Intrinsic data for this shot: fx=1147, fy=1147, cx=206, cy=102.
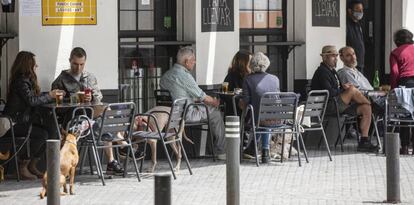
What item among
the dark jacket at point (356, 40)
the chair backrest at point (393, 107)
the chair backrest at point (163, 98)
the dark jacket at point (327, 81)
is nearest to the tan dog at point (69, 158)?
the chair backrest at point (163, 98)

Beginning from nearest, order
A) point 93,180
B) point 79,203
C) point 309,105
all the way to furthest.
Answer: point 79,203
point 93,180
point 309,105

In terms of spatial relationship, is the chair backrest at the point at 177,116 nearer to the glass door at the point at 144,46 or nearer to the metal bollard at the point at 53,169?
the glass door at the point at 144,46

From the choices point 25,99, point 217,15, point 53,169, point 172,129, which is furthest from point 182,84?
point 53,169

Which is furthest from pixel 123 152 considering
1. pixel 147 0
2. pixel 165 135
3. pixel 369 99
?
pixel 369 99

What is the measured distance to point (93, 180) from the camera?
43.8ft

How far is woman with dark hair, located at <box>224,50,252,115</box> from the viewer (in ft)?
50.4

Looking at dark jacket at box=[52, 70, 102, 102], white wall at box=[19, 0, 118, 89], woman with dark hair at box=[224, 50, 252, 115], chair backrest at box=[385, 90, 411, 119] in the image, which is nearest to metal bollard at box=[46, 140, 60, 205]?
dark jacket at box=[52, 70, 102, 102]

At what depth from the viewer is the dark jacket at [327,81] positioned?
16266 millimetres

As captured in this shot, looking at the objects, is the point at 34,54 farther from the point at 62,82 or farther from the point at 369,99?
the point at 369,99

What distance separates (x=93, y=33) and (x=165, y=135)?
184cm

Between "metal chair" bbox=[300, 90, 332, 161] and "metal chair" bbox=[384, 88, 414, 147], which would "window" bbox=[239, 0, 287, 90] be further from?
"metal chair" bbox=[384, 88, 414, 147]

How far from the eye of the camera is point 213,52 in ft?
52.4

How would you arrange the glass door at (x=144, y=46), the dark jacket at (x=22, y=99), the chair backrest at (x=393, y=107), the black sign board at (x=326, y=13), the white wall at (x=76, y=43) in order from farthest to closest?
the black sign board at (x=326, y=13) < the chair backrest at (x=393, y=107) < the glass door at (x=144, y=46) < the white wall at (x=76, y=43) < the dark jacket at (x=22, y=99)

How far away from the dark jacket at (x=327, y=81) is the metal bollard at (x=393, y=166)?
4945mm
